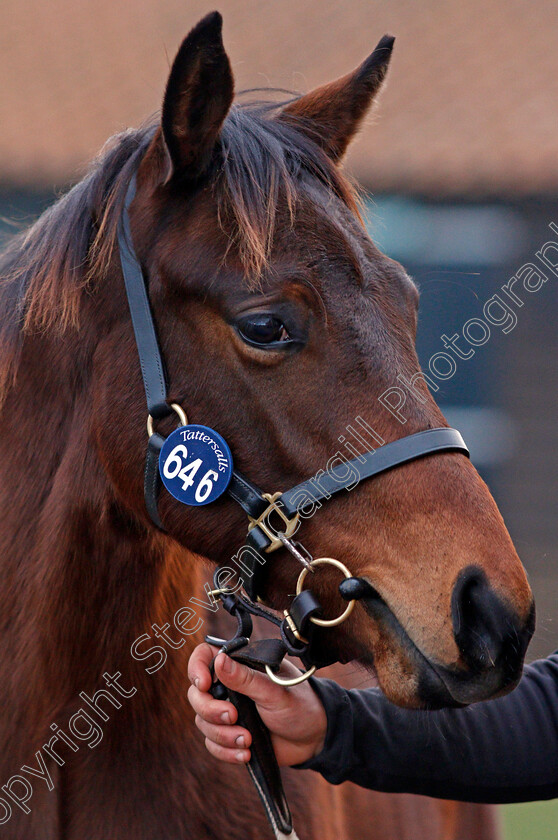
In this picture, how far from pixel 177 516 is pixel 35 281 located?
2.14ft

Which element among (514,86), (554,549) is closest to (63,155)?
(514,86)

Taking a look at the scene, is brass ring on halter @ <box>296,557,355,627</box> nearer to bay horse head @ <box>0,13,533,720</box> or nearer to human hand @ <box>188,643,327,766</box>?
bay horse head @ <box>0,13,533,720</box>

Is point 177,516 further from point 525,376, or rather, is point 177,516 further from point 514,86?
point 514,86

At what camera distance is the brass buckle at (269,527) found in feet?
5.26

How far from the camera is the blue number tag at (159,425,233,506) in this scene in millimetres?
1639

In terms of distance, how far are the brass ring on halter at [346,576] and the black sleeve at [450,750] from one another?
0.34 meters

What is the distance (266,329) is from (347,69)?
7156mm

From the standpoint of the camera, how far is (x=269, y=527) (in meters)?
1.63

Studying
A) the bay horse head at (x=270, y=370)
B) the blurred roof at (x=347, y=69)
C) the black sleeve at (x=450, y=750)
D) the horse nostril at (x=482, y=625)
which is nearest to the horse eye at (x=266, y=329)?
the bay horse head at (x=270, y=370)

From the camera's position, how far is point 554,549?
27.4 feet

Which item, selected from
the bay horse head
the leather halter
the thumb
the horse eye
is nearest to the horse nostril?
the bay horse head

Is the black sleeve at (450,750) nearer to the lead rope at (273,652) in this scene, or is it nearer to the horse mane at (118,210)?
the lead rope at (273,652)

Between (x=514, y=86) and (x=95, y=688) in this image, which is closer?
(x=95, y=688)

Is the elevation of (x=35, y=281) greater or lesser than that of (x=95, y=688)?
greater
